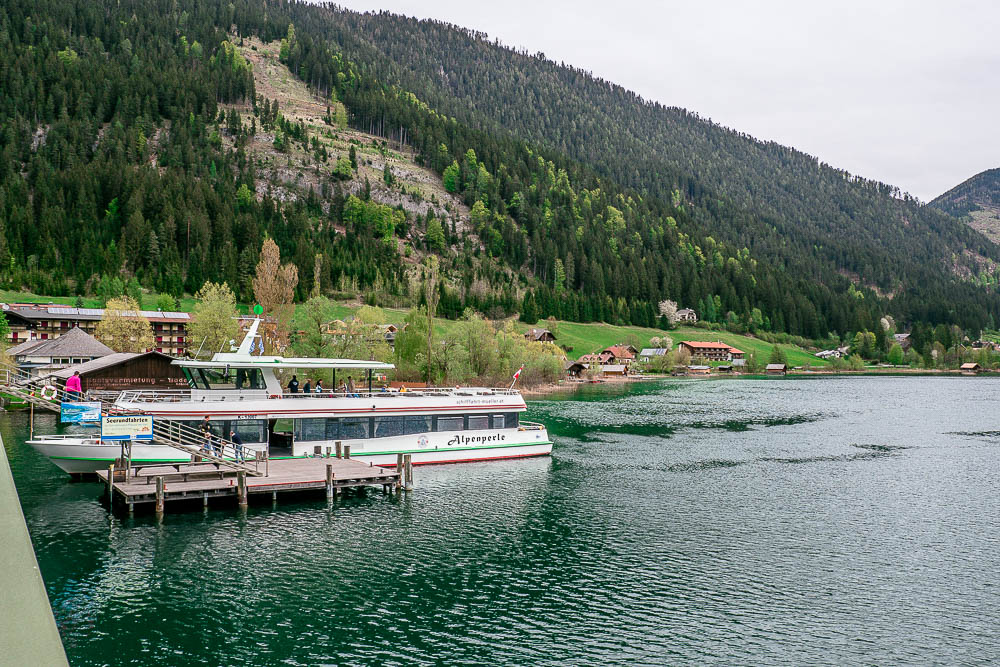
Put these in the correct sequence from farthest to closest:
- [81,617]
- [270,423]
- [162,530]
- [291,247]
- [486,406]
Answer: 1. [291,247]
2. [486,406]
3. [270,423]
4. [162,530]
5. [81,617]

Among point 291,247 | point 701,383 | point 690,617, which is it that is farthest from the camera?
point 291,247

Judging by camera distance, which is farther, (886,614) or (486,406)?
(486,406)

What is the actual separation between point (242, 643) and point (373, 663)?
4.98 metres

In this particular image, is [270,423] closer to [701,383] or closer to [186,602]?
[186,602]

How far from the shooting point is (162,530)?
36312mm

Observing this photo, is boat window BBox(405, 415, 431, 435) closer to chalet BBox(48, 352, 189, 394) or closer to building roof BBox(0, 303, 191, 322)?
chalet BBox(48, 352, 189, 394)

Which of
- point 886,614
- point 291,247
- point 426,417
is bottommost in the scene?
point 886,614

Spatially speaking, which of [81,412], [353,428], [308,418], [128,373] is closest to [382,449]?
[353,428]

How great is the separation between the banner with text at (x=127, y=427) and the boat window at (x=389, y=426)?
52.0 feet

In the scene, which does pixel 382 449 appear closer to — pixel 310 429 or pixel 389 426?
pixel 389 426

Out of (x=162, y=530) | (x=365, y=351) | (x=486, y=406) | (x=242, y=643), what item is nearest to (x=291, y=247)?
(x=365, y=351)

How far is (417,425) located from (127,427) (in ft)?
68.0

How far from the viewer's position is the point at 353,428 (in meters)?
52.2

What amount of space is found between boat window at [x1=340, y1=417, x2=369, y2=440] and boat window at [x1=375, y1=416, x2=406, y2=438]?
3.21ft
